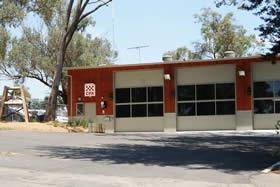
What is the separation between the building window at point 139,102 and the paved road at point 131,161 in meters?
11.3

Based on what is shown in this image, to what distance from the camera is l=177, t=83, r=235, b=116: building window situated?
121 feet

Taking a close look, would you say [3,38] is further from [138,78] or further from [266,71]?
[266,71]

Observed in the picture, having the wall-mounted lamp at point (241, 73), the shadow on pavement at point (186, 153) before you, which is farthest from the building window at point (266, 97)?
the shadow on pavement at point (186, 153)

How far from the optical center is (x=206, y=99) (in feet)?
123

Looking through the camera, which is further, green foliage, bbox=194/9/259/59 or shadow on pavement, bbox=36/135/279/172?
green foliage, bbox=194/9/259/59

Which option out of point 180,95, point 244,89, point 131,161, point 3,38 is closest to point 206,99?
point 180,95

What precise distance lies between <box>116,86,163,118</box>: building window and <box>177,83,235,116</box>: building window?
1.42 meters

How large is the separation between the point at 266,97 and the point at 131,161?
63.6 ft

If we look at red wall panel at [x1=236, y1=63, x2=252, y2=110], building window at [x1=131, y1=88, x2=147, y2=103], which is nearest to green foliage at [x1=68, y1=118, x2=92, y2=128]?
building window at [x1=131, y1=88, x2=147, y2=103]

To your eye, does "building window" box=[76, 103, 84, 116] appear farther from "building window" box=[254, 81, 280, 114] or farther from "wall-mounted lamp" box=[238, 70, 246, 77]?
"building window" box=[254, 81, 280, 114]

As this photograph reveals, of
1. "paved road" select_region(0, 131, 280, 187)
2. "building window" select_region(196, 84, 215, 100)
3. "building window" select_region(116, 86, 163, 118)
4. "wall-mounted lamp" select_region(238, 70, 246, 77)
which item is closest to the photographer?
"paved road" select_region(0, 131, 280, 187)

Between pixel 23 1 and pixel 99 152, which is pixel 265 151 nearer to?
pixel 99 152

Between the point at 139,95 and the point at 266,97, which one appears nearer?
the point at 266,97

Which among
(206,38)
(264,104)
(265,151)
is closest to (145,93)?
(264,104)
